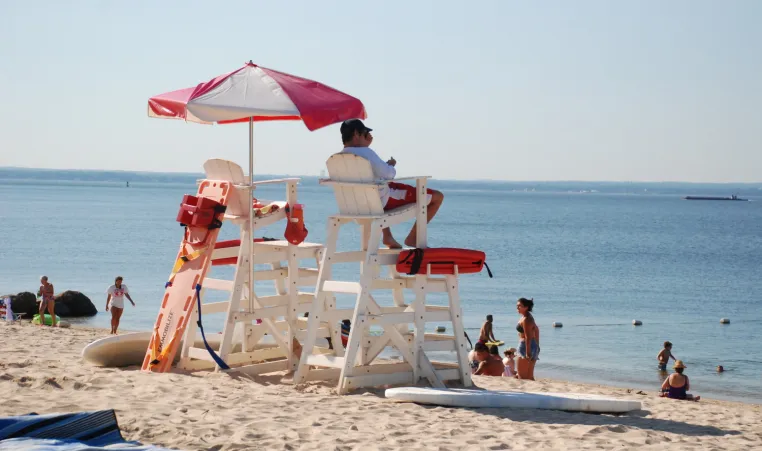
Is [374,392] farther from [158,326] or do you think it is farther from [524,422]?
[158,326]

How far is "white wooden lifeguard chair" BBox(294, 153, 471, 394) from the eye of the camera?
28.7 feet

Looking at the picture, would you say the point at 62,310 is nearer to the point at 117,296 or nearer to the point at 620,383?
the point at 117,296

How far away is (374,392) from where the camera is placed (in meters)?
8.87

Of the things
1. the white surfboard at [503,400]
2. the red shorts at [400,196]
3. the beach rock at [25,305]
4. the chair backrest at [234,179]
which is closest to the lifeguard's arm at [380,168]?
the red shorts at [400,196]

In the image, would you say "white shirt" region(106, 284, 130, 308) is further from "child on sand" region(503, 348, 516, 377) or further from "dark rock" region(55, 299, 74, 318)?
"child on sand" region(503, 348, 516, 377)

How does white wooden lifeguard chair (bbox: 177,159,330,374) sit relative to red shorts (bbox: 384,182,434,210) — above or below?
below

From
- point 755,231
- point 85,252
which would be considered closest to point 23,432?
point 85,252

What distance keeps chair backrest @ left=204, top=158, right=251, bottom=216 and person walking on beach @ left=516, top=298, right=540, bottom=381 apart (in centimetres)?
398

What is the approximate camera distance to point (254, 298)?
9984 millimetres

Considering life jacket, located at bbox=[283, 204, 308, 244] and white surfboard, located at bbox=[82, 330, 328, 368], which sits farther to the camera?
white surfboard, located at bbox=[82, 330, 328, 368]

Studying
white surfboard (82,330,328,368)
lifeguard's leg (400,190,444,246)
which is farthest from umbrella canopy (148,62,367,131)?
white surfboard (82,330,328,368)

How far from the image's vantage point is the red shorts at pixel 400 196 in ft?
29.8

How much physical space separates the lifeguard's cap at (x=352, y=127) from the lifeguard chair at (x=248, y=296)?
2.29 ft

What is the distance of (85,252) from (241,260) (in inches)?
1880
